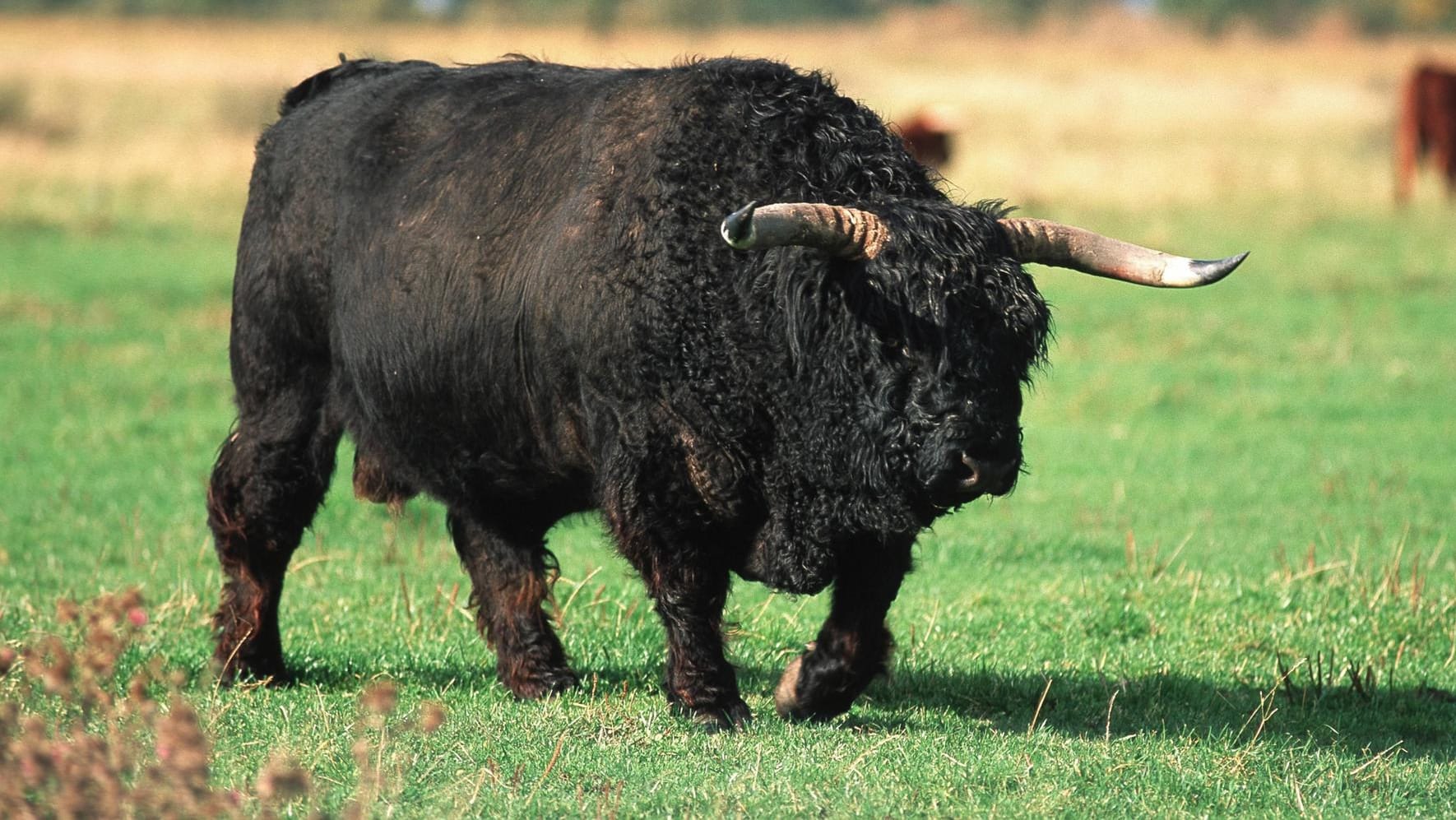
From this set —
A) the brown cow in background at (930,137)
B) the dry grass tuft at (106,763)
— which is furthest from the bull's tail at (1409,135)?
the dry grass tuft at (106,763)

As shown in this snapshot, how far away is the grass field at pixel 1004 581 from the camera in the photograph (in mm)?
5535

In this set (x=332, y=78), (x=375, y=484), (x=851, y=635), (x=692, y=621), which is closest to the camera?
(x=692, y=621)

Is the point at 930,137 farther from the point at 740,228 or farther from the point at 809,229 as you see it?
the point at 740,228

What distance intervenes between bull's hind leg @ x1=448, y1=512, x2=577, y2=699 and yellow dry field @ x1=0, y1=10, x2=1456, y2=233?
8.94m

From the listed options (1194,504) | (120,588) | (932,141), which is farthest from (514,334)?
(932,141)

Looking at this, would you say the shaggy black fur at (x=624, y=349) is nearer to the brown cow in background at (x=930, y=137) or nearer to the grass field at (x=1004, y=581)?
the grass field at (x=1004, y=581)

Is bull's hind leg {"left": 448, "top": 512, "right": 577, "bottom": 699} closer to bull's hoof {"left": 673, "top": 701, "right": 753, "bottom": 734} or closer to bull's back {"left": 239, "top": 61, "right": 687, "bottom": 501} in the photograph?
bull's back {"left": 239, "top": 61, "right": 687, "bottom": 501}

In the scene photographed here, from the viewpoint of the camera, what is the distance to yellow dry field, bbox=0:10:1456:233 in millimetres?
30344

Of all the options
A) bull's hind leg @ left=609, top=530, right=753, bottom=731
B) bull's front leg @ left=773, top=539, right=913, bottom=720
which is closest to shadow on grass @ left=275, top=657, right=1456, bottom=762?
bull's front leg @ left=773, top=539, right=913, bottom=720

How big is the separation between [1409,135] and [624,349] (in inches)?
1121

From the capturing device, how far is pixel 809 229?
5.44 m

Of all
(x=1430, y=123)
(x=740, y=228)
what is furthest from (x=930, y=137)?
(x=740, y=228)

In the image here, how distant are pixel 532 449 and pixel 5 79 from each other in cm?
3478

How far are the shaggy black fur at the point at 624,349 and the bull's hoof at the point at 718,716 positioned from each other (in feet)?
0.04
